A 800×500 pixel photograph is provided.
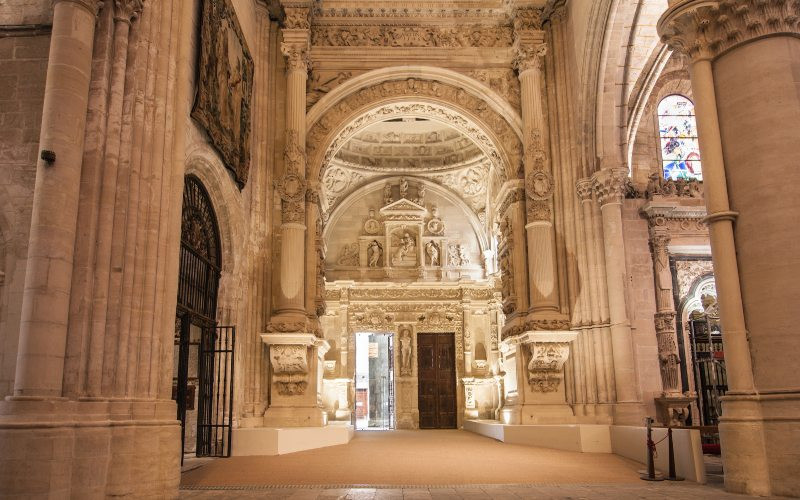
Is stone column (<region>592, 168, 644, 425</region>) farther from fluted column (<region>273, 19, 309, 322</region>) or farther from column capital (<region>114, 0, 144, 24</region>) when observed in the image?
column capital (<region>114, 0, 144, 24</region>)

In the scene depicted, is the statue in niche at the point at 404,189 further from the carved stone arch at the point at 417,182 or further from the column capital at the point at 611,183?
the column capital at the point at 611,183

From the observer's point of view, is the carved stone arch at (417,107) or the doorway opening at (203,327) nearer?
the doorway opening at (203,327)

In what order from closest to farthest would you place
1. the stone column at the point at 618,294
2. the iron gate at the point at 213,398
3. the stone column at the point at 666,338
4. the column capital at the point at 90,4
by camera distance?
the column capital at the point at 90,4, the iron gate at the point at 213,398, the stone column at the point at 618,294, the stone column at the point at 666,338

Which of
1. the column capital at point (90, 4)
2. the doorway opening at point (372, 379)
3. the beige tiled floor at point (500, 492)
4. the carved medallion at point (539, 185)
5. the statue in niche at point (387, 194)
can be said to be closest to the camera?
the column capital at point (90, 4)

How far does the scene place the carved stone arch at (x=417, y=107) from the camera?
14.3m

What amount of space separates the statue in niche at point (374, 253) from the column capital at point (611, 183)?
9714 millimetres

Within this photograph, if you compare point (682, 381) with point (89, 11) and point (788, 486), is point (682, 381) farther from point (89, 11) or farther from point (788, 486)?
point (89, 11)

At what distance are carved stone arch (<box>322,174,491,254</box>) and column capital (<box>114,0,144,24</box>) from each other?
1455cm

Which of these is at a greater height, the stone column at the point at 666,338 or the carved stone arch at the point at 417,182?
the carved stone arch at the point at 417,182

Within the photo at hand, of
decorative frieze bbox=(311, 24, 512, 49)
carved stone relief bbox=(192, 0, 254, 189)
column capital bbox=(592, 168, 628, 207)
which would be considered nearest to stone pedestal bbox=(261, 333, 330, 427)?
carved stone relief bbox=(192, 0, 254, 189)

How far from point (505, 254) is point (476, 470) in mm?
6520

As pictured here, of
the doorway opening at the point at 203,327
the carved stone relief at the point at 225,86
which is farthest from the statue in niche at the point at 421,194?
the doorway opening at the point at 203,327

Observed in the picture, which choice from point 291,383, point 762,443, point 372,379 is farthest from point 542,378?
point 372,379

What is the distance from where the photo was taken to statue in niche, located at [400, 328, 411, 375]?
20.0 metres
